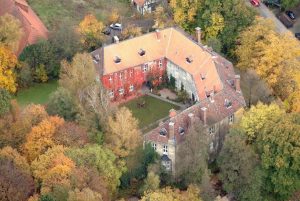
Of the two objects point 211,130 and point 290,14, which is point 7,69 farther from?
point 290,14

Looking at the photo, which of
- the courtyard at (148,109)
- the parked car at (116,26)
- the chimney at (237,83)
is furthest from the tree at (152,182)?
the parked car at (116,26)

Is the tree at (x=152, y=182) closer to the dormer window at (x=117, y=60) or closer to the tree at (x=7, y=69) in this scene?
the dormer window at (x=117, y=60)

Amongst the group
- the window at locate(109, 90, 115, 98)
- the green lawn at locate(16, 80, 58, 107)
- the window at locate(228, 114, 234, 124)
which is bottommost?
the green lawn at locate(16, 80, 58, 107)

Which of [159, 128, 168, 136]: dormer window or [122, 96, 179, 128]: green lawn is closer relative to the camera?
[159, 128, 168, 136]: dormer window

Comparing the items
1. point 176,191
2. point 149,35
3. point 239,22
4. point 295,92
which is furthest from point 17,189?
point 239,22

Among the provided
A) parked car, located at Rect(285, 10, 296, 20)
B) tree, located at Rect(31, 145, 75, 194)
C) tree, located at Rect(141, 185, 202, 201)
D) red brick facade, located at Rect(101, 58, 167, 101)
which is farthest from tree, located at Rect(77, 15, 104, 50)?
parked car, located at Rect(285, 10, 296, 20)

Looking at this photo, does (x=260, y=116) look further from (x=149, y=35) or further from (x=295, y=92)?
(x=149, y=35)

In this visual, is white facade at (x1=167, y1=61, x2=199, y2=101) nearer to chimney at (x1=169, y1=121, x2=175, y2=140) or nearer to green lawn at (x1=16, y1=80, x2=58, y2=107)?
chimney at (x1=169, y1=121, x2=175, y2=140)
